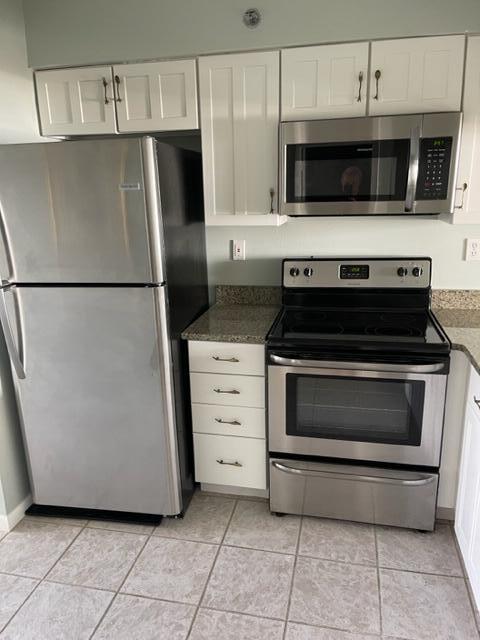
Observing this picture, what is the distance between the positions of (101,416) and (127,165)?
1.09m

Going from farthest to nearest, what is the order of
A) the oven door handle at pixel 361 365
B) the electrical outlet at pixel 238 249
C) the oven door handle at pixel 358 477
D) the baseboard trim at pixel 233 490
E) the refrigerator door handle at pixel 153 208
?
the electrical outlet at pixel 238 249, the baseboard trim at pixel 233 490, the oven door handle at pixel 358 477, the oven door handle at pixel 361 365, the refrigerator door handle at pixel 153 208

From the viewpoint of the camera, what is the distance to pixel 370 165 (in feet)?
6.56

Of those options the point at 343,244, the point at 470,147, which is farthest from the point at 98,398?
the point at 470,147

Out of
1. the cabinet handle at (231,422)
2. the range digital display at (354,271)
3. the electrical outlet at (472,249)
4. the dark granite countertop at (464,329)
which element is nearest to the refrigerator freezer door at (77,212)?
the cabinet handle at (231,422)

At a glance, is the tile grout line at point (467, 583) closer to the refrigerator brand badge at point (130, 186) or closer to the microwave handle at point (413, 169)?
the microwave handle at point (413, 169)

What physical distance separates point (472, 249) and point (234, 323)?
125 cm

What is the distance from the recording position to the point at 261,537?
213cm

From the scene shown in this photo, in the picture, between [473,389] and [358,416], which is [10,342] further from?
[473,389]

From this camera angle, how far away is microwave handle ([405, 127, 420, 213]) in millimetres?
1925

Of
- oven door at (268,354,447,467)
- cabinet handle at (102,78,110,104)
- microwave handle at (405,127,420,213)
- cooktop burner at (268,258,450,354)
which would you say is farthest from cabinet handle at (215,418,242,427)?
cabinet handle at (102,78,110,104)

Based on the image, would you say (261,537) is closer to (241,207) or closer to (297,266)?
(297,266)

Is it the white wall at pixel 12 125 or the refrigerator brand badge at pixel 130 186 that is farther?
the white wall at pixel 12 125

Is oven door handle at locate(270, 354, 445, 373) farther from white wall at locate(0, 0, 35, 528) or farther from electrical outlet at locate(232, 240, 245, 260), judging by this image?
white wall at locate(0, 0, 35, 528)

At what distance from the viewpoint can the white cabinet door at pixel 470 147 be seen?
6.21ft
